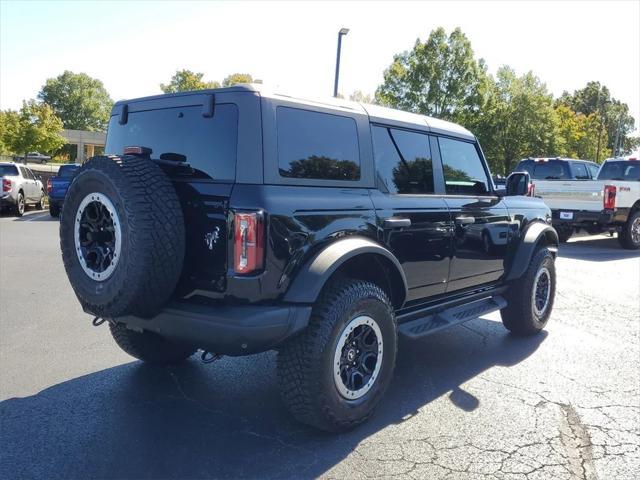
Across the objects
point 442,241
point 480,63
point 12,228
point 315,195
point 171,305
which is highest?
point 480,63

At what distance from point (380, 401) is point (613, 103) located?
3655 inches

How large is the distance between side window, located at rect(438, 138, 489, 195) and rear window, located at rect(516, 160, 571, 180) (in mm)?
9922

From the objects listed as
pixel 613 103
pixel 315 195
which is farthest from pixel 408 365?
pixel 613 103

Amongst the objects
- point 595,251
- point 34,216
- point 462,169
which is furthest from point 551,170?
point 34,216

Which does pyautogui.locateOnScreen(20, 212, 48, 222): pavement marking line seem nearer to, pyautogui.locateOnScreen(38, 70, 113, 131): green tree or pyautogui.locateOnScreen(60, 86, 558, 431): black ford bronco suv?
pyautogui.locateOnScreen(60, 86, 558, 431): black ford bronco suv

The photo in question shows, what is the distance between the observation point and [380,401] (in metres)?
3.77

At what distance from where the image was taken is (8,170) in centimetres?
1722

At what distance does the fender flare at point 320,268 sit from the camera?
3023 millimetres

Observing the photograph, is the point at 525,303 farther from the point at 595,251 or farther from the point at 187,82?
the point at 187,82

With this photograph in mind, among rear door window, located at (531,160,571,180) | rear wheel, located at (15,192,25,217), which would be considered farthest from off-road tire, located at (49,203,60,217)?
rear door window, located at (531,160,571,180)

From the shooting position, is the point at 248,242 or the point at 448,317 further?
the point at 448,317

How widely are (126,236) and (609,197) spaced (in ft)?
38.2

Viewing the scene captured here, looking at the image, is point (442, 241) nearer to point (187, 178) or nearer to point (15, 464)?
point (187, 178)

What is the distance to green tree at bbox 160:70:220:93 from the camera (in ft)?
161
